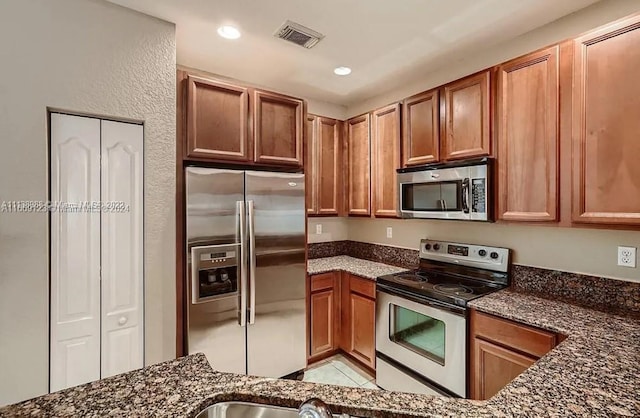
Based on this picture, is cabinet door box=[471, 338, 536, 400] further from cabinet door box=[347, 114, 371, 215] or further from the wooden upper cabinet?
cabinet door box=[347, 114, 371, 215]

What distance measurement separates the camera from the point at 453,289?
2.22 m

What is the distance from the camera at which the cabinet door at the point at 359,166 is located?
3113mm

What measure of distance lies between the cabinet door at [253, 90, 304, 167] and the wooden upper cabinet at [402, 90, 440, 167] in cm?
92

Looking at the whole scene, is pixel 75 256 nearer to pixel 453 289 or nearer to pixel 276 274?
pixel 276 274

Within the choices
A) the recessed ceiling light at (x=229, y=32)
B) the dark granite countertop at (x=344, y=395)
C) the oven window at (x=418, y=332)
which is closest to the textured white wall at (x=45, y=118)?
the recessed ceiling light at (x=229, y=32)

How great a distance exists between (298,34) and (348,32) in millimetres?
346

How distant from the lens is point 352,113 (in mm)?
3637

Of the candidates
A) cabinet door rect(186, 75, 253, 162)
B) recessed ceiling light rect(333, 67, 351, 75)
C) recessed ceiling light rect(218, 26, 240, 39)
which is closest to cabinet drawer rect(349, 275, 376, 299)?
cabinet door rect(186, 75, 253, 162)

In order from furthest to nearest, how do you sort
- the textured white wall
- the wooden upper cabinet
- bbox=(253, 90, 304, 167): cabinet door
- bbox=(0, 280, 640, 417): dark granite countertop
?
the wooden upper cabinet < bbox=(253, 90, 304, 167): cabinet door < the textured white wall < bbox=(0, 280, 640, 417): dark granite countertop

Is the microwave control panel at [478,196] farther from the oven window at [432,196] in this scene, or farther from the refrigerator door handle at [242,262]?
the refrigerator door handle at [242,262]

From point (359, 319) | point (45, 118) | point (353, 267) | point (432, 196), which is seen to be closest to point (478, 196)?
point (432, 196)

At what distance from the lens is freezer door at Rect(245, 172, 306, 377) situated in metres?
2.29

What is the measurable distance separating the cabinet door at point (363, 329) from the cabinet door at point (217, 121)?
161 centimetres

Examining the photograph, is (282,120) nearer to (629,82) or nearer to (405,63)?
(405,63)
